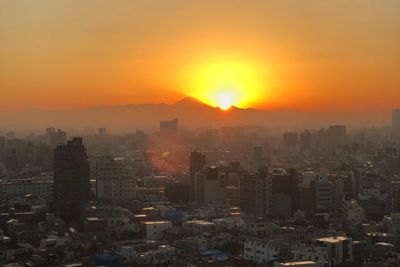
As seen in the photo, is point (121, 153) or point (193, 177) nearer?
point (193, 177)

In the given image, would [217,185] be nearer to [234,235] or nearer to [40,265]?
[234,235]

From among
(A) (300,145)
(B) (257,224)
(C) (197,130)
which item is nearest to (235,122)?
(C) (197,130)

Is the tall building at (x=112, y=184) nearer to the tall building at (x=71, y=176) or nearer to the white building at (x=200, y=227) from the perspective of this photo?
the tall building at (x=71, y=176)

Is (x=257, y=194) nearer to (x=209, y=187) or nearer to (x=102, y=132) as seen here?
(x=209, y=187)

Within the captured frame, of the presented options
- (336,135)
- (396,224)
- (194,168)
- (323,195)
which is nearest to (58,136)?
(194,168)

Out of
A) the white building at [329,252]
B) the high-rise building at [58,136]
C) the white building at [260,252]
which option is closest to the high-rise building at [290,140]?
the high-rise building at [58,136]

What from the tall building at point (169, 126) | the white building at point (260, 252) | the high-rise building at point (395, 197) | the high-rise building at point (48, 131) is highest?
the tall building at point (169, 126)
